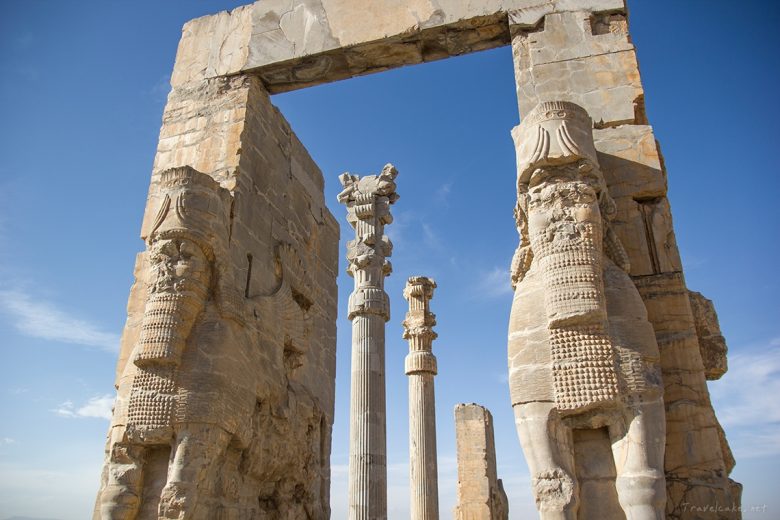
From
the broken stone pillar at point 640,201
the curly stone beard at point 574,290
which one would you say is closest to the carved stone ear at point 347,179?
the broken stone pillar at point 640,201

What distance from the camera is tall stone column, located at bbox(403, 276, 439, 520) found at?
11.0 metres

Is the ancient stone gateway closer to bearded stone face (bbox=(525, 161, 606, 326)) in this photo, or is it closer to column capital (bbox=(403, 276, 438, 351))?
bearded stone face (bbox=(525, 161, 606, 326))

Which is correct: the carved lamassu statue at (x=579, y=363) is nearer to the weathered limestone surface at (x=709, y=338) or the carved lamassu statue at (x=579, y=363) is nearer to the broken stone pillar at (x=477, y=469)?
the weathered limestone surface at (x=709, y=338)

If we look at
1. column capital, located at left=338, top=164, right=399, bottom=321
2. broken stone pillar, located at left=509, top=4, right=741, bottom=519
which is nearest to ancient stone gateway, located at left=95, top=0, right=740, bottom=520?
broken stone pillar, located at left=509, top=4, right=741, bottom=519

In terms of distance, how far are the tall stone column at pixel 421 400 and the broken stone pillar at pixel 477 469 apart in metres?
0.58

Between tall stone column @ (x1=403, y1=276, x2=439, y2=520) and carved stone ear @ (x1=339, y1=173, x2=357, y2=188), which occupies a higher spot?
carved stone ear @ (x1=339, y1=173, x2=357, y2=188)

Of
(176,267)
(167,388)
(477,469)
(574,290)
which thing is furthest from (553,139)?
(477,469)

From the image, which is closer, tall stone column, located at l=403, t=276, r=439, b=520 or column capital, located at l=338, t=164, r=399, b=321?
column capital, located at l=338, t=164, r=399, b=321

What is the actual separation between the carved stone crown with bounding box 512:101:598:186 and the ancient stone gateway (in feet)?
0.04

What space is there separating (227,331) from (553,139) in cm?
242

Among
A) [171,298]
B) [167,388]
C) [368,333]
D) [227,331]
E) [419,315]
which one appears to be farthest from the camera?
[419,315]

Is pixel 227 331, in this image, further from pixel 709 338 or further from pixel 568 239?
pixel 709 338

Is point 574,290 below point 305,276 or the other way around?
below

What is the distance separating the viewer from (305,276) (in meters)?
5.67
